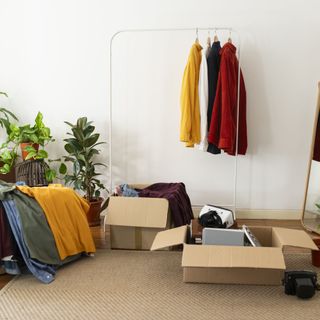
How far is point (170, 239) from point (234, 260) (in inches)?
17.0

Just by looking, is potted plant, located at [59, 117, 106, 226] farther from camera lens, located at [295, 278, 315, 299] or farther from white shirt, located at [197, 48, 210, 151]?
camera lens, located at [295, 278, 315, 299]

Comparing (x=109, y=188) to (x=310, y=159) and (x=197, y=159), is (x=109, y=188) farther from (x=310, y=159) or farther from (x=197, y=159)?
(x=310, y=159)

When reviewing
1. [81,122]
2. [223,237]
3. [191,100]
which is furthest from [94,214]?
[223,237]

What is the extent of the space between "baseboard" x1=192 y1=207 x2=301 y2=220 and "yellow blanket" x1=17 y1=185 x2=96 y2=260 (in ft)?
4.26

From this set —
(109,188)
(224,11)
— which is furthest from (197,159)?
(224,11)

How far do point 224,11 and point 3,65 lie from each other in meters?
2.07

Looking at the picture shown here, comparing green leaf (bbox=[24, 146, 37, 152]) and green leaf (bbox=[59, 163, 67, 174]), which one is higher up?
green leaf (bbox=[24, 146, 37, 152])

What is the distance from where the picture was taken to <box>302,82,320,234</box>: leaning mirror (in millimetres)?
3496

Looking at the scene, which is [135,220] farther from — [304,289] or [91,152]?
[304,289]

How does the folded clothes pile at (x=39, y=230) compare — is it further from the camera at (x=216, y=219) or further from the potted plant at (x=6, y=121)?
the potted plant at (x=6, y=121)

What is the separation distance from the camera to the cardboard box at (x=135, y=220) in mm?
2922

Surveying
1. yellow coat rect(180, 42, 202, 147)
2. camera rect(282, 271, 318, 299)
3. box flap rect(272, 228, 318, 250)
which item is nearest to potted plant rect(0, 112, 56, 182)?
yellow coat rect(180, 42, 202, 147)

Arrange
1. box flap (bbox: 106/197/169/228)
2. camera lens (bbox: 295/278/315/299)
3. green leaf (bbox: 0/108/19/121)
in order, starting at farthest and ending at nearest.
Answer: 1. green leaf (bbox: 0/108/19/121)
2. box flap (bbox: 106/197/169/228)
3. camera lens (bbox: 295/278/315/299)

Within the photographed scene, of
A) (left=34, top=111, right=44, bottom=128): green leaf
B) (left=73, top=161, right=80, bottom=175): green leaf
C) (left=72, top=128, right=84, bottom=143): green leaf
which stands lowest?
(left=73, top=161, right=80, bottom=175): green leaf
